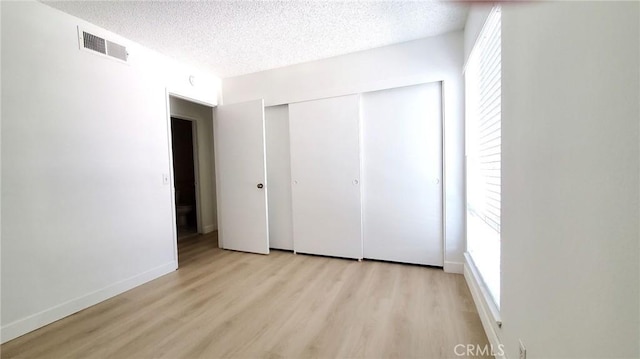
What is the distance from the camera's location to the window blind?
1517 mm

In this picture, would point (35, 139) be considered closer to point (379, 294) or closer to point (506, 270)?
point (379, 294)

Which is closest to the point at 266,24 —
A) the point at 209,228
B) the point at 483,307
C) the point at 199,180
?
the point at 483,307

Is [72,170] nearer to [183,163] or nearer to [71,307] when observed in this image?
[71,307]

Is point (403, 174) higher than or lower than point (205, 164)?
lower

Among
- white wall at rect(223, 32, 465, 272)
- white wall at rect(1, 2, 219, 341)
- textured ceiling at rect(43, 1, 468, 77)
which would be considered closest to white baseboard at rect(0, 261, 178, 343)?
white wall at rect(1, 2, 219, 341)

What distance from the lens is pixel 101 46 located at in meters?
2.15

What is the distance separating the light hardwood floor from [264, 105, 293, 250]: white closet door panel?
723mm

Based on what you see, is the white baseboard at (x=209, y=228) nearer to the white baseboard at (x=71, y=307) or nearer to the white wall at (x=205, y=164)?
the white wall at (x=205, y=164)

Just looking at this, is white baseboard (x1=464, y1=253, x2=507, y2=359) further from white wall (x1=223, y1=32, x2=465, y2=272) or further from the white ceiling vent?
the white ceiling vent

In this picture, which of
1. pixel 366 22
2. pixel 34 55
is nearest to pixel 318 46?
pixel 366 22

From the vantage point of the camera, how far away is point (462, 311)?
1788 millimetres

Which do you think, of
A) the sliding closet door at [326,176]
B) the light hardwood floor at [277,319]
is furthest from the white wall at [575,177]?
the sliding closet door at [326,176]

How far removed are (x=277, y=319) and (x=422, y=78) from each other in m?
2.57

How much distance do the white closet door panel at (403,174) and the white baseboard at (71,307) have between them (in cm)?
235
